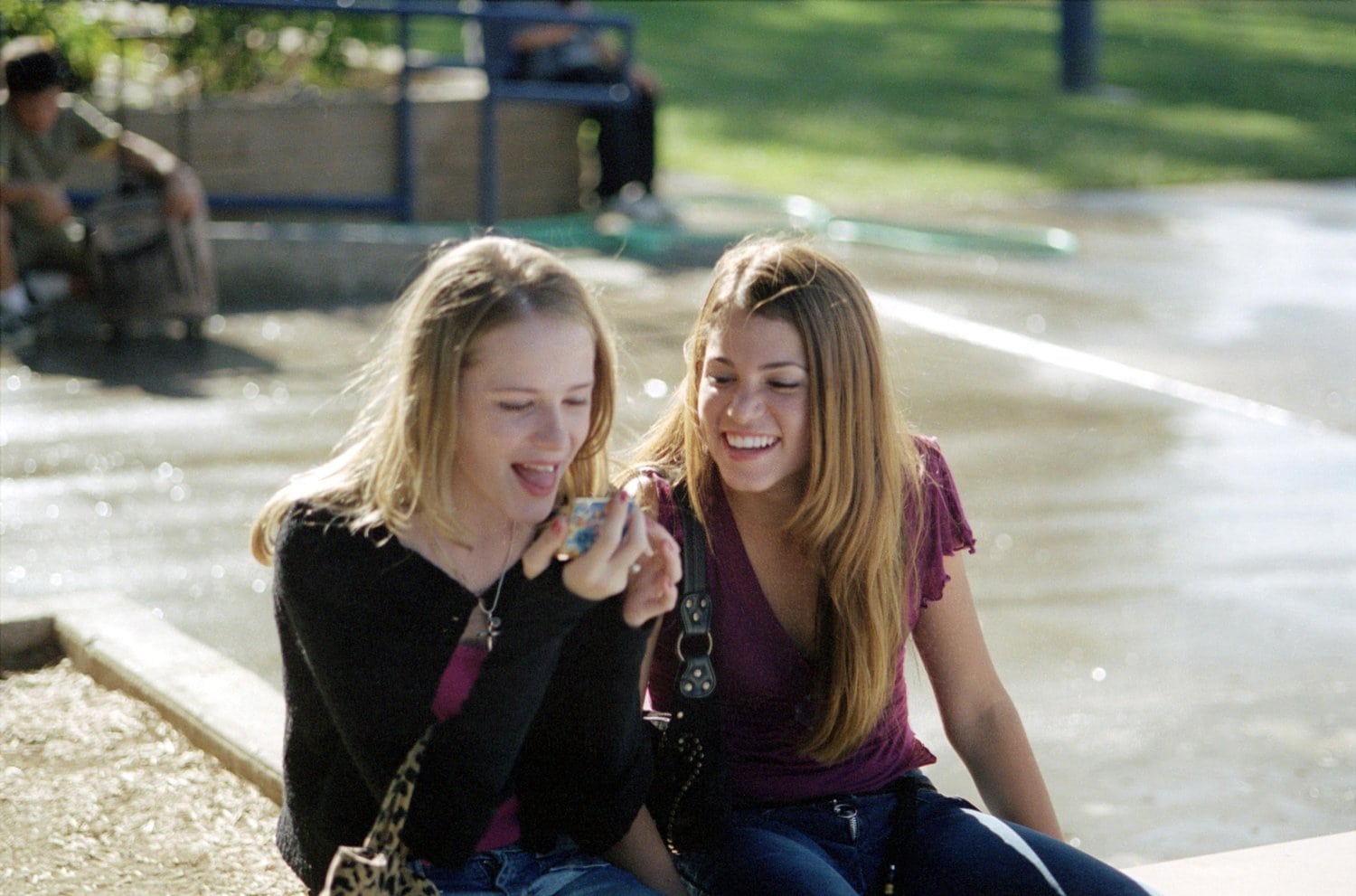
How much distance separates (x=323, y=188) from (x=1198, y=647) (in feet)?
20.9

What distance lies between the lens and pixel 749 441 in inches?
117

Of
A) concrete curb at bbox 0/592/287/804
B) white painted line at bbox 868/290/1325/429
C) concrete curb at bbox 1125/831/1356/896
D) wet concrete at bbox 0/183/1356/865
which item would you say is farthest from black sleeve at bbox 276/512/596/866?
white painted line at bbox 868/290/1325/429

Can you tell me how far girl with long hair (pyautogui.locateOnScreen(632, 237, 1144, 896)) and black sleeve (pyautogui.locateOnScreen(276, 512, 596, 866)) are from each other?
0.44 m

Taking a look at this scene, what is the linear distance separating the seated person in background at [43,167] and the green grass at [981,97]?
6.04m

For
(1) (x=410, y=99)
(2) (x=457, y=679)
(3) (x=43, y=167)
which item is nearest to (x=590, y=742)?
(2) (x=457, y=679)

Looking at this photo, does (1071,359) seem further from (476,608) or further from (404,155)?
(476,608)

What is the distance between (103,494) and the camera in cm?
589

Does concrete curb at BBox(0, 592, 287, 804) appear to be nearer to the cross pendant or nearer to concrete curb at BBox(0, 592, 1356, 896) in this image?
concrete curb at BBox(0, 592, 1356, 896)

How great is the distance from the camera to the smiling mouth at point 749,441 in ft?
9.71

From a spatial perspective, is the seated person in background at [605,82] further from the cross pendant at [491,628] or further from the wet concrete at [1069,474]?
the cross pendant at [491,628]

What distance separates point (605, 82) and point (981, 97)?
7.30m

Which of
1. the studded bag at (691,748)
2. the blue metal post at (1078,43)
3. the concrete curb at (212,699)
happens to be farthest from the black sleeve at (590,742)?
the blue metal post at (1078,43)

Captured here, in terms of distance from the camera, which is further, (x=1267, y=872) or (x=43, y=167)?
(x=43, y=167)

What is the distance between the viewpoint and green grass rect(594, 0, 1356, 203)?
563 inches
